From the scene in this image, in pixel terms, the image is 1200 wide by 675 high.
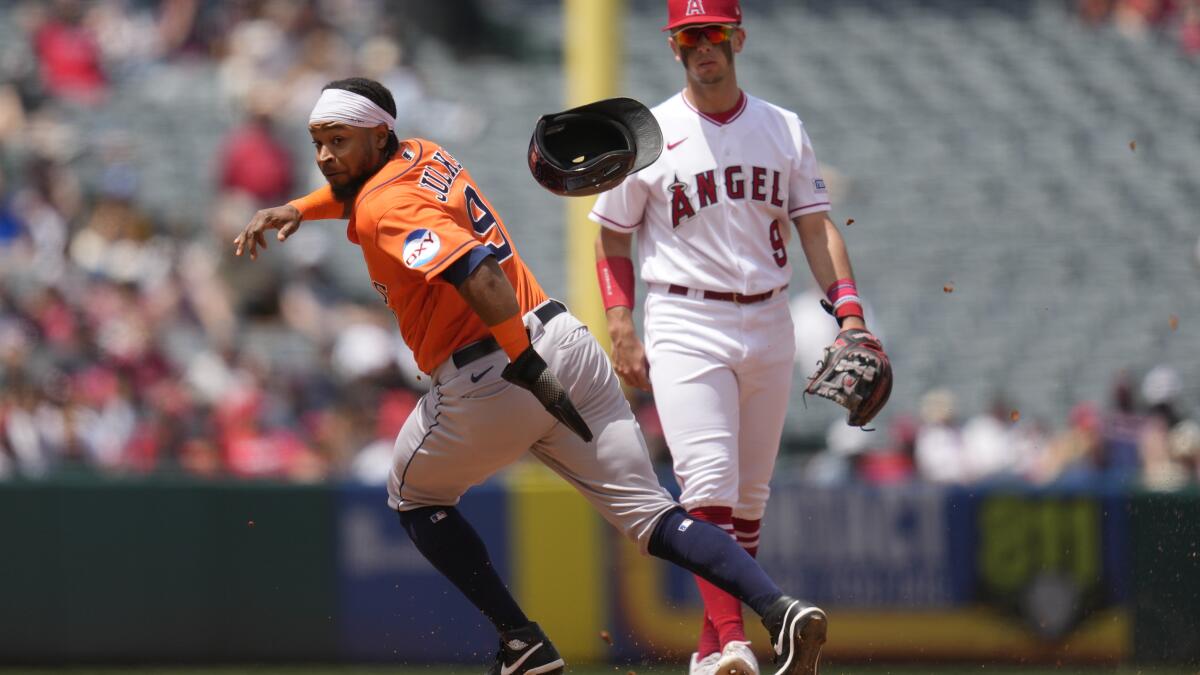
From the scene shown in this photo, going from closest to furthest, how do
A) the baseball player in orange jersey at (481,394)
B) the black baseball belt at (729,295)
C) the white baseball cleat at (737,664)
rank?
the baseball player in orange jersey at (481,394), the white baseball cleat at (737,664), the black baseball belt at (729,295)

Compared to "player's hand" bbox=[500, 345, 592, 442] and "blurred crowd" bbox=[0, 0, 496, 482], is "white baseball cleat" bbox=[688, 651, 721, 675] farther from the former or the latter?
"blurred crowd" bbox=[0, 0, 496, 482]

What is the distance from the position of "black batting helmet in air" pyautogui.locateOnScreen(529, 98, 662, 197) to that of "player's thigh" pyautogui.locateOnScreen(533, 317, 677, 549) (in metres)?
0.50

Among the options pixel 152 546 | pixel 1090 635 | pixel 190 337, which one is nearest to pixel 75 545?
pixel 152 546

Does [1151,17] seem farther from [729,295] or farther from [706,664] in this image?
[706,664]

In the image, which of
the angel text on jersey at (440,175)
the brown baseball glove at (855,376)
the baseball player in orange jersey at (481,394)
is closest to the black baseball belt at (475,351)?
the baseball player in orange jersey at (481,394)

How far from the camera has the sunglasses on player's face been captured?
566 centimetres

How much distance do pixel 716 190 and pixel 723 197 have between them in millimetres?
33

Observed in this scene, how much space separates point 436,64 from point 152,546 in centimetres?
667

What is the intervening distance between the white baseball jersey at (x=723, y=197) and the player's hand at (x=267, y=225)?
1.07m

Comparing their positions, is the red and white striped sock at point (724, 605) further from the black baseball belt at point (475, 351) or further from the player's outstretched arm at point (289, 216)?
the player's outstretched arm at point (289, 216)

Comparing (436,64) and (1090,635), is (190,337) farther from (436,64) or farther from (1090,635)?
(1090,635)

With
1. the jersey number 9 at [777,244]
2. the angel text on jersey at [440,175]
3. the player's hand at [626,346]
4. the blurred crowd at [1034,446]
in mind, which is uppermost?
the angel text on jersey at [440,175]

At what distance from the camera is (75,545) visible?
9.51 m

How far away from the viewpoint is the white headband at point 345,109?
205 inches
